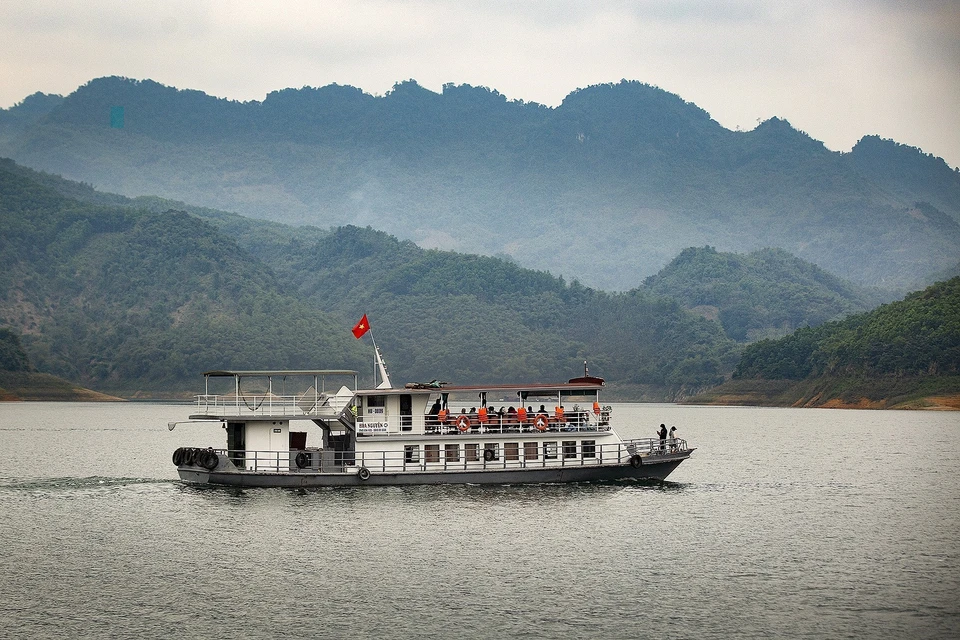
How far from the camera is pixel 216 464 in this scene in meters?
60.7

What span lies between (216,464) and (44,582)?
1881 cm

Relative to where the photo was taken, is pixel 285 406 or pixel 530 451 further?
pixel 530 451

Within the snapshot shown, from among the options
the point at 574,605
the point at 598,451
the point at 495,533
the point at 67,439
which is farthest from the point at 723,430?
the point at 574,605

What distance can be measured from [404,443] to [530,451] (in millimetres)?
6304

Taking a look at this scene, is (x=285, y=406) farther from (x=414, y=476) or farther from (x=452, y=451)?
(x=452, y=451)

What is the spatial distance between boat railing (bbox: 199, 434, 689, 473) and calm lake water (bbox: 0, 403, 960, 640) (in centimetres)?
132

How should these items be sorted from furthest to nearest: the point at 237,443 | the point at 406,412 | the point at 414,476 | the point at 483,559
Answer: the point at 237,443 < the point at 406,412 < the point at 414,476 < the point at 483,559

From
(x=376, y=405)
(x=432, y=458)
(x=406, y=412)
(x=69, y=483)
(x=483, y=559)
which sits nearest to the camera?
(x=483, y=559)

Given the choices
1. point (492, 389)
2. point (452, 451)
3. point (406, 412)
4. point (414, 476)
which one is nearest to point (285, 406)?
point (406, 412)

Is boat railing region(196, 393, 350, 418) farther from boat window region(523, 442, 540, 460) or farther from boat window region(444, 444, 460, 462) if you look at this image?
boat window region(523, 442, 540, 460)

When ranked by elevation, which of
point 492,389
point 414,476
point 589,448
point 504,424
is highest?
point 492,389

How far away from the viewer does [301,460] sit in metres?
60.6

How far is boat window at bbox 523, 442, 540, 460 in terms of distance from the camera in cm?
6144

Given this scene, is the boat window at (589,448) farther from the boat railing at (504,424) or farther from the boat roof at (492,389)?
the boat roof at (492,389)
